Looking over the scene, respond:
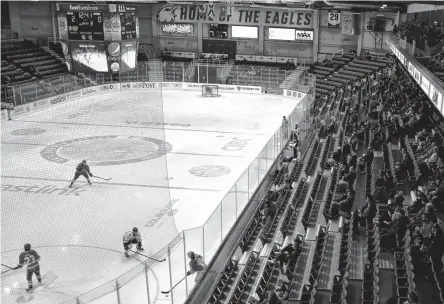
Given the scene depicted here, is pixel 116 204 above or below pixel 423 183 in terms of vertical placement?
below

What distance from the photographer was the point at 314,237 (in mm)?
11711

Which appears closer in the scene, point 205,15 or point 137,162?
point 137,162

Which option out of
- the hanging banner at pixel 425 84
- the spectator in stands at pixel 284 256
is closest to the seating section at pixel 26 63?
the hanging banner at pixel 425 84

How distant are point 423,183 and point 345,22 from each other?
29375 millimetres

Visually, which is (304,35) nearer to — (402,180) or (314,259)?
(402,180)

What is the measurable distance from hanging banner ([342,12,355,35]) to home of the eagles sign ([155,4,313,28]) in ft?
8.94

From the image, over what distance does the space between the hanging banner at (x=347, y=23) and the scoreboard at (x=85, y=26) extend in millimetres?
19015

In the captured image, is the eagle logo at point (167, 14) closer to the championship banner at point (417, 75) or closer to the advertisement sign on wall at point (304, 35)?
the advertisement sign on wall at point (304, 35)

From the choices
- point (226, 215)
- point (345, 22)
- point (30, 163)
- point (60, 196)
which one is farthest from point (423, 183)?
point (345, 22)

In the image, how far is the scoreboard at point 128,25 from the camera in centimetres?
3000

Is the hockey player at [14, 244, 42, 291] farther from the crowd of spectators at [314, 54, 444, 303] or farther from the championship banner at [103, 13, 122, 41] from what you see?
the championship banner at [103, 13, 122, 41]

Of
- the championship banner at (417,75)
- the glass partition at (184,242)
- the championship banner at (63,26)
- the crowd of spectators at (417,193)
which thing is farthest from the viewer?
the championship banner at (63,26)

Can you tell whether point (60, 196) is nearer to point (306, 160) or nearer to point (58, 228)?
point (58, 228)

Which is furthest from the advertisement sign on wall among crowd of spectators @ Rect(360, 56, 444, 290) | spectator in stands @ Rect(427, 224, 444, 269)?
spectator in stands @ Rect(427, 224, 444, 269)
